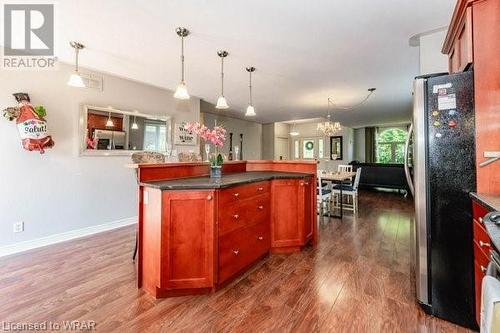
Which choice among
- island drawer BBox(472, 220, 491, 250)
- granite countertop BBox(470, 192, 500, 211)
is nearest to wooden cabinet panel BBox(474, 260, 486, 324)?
island drawer BBox(472, 220, 491, 250)

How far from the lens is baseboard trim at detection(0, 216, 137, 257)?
2.78m

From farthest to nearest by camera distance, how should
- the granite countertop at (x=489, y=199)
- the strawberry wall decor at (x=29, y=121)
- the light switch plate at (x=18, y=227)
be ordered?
1. the light switch plate at (x=18, y=227)
2. the strawberry wall decor at (x=29, y=121)
3. the granite countertop at (x=489, y=199)

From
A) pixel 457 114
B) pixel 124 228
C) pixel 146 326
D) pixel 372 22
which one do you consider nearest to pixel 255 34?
pixel 372 22

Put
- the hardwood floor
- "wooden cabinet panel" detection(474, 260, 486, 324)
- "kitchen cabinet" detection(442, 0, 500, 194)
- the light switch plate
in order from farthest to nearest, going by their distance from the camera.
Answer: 1. the light switch plate
2. the hardwood floor
3. "kitchen cabinet" detection(442, 0, 500, 194)
4. "wooden cabinet panel" detection(474, 260, 486, 324)

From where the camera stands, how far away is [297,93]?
4.76 m

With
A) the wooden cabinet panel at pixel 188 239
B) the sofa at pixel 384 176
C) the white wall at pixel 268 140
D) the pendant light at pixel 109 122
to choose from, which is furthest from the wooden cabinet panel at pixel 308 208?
the white wall at pixel 268 140

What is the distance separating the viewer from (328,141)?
32.7 ft

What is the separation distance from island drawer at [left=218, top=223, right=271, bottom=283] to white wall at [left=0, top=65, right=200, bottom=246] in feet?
8.45

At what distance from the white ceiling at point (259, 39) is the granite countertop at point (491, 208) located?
65.7 inches

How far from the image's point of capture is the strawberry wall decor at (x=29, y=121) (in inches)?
107

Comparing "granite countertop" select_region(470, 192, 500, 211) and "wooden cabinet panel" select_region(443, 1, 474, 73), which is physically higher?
"wooden cabinet panel" select_region(443, 1, 474, 73)

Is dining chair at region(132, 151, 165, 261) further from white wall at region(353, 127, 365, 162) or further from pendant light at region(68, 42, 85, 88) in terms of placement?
white wall at region(353, 127, 365, 162)

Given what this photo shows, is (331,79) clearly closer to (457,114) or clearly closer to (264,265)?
(457,114)

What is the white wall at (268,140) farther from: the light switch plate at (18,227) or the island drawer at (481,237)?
the island drawer at (481,237)
